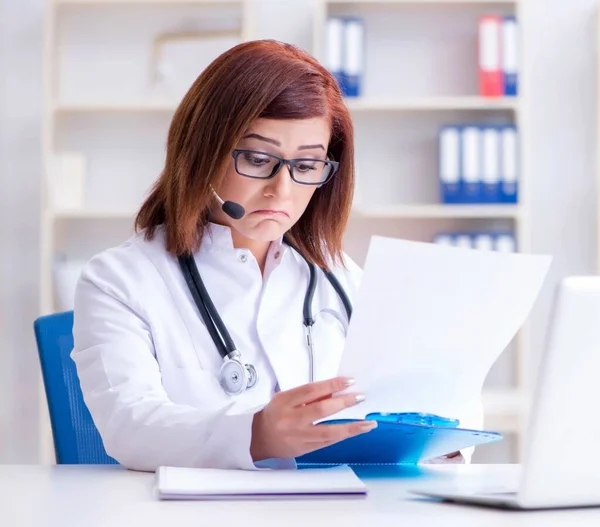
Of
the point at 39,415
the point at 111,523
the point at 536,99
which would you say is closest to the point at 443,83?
the point at 536,99

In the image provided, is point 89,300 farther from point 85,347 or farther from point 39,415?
point 39,415

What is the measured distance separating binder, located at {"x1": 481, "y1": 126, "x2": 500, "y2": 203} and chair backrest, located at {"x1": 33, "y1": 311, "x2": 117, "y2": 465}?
2123 mm

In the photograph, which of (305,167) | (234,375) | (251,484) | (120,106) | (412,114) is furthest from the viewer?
→ (412,114)

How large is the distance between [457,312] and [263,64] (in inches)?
25.4

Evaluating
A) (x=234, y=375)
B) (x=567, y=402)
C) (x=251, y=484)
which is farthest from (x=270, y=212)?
(x=567, y=402)

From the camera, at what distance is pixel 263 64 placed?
5.14 feet

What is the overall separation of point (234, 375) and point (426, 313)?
1.60 ft

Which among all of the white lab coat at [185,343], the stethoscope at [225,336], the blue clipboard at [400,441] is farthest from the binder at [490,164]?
the blue clipboard at [400,441]

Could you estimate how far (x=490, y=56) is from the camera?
3.53 m

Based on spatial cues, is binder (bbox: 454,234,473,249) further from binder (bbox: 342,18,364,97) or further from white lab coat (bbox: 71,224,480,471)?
white lab coat (bbox: 71,224,480,471)

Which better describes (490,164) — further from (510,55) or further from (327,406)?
(327,406)

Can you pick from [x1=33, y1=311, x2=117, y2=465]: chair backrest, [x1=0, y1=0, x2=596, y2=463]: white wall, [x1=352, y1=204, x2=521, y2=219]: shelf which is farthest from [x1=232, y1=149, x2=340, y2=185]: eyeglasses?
[x1=0, y1=0, x2=596, y2=463]: white wall

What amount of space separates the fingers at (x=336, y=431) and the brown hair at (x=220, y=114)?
57cm

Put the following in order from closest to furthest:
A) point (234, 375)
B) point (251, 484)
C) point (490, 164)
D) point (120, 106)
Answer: point (251, 484) → point (234, 375) → point (490, 164) → point (120, 106)
